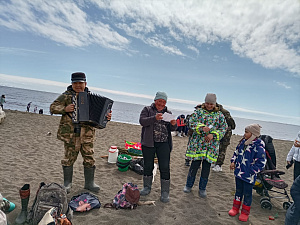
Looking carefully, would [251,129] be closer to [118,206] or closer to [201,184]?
[201,184]

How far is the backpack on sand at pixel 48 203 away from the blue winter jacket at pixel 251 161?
10.3 feet

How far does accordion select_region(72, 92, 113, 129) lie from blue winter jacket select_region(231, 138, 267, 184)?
9.23 ft

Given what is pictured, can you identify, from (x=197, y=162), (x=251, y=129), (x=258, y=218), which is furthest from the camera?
(x=197, y=162)

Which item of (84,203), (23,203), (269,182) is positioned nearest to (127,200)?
(84,203)

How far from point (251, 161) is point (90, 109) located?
10.8 ft

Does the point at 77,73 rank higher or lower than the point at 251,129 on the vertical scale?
higher

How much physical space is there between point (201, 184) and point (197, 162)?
635 mm

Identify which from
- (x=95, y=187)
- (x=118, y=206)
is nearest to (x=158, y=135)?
(x=118, y=206)

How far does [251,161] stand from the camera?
3.60 m

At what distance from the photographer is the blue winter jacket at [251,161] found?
3.49m

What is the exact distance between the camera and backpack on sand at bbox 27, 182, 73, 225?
2889 millimetres

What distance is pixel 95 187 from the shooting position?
4.29m

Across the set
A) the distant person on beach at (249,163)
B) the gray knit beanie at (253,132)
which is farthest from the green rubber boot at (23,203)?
the gray knit beanie at (253,132)

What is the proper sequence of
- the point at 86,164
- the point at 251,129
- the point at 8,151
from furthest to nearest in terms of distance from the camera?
the point at 8,151 < the point at 86,164 < the point at 251,129
